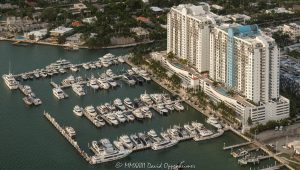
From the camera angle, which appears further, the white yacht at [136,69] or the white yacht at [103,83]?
the white yacht at [136,69]

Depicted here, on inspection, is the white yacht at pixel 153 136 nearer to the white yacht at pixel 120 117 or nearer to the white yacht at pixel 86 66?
the white yacht at pixel 120 117

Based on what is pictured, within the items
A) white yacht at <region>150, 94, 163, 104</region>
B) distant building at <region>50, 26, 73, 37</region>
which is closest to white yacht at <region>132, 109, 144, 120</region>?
white yacht at <region>150, 94, 163, 104</region>

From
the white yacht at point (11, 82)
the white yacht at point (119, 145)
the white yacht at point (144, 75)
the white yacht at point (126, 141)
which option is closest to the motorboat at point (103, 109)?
the white yacht at point (126, 141)

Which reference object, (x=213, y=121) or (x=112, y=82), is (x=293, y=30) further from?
(x=213, y=121)

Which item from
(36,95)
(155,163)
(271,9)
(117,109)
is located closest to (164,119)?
(117,109)

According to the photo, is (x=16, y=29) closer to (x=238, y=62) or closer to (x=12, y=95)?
(x=12, y=95)

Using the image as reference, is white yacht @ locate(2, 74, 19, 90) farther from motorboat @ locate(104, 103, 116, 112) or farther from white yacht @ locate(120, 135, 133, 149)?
white yacht @ locate(120, 135, 133, 149)
